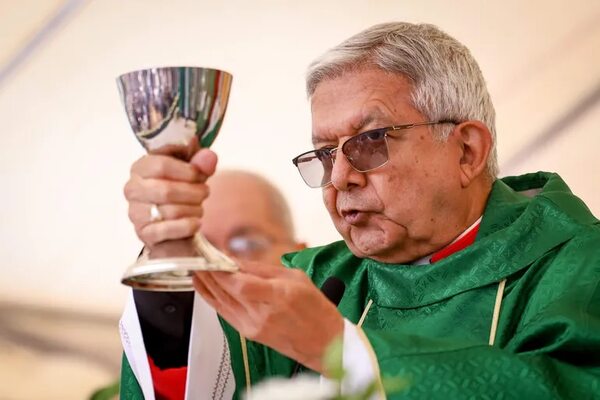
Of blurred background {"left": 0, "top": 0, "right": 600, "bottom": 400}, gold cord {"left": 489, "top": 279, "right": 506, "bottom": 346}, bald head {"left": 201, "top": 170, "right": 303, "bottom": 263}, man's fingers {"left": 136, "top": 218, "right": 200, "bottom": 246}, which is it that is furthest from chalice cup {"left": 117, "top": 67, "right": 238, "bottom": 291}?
blurred background {"left": 0, "top": 0, "right": 600, "bottom": 400}

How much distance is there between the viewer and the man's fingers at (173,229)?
163 cm

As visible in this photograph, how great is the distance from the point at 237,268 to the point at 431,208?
103cm

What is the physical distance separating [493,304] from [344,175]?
495 millimetres

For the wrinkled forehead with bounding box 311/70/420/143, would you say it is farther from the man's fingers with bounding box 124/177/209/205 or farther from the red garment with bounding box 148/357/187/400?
the man's fingers with bounding box 124/177/209/205

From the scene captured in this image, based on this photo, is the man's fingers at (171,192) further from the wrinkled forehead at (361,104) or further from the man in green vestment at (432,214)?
the wrinkled forehead at (361,104)

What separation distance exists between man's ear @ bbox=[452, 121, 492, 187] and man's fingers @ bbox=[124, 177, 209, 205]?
1.14 metres

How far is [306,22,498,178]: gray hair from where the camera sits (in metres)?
2.58

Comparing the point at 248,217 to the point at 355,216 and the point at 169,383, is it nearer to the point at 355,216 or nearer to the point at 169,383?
the point at 355,216

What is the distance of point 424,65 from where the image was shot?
8.48 ft

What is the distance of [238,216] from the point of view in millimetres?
4273

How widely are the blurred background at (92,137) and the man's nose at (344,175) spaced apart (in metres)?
2.07

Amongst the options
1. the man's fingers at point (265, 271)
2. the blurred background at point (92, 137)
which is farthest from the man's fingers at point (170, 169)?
the blurred background at point (92, 137)

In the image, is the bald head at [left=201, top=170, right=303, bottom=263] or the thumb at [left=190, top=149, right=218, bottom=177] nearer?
the thumb at [left=190, top=149, right=218, bottom=177]

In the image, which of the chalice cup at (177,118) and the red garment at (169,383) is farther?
the red garment at (169,383)
